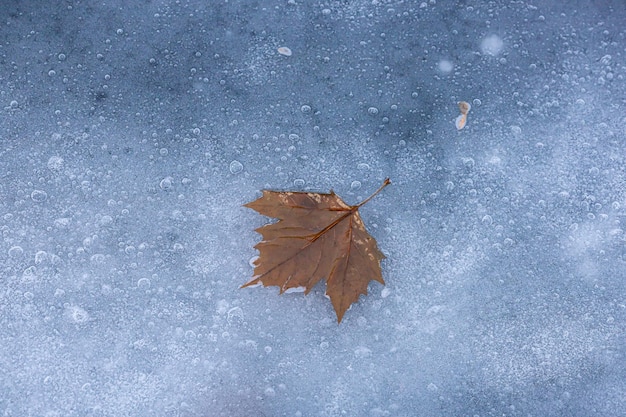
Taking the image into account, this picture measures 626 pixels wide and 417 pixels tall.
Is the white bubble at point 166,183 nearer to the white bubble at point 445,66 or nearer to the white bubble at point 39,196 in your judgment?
the white bubble at point 39,196

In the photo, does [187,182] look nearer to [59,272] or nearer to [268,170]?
[268,170]

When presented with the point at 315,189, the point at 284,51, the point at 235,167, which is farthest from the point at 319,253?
the point at 284,51

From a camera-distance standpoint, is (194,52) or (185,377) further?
(194,52)

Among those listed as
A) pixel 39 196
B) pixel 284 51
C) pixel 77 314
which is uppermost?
pixel 284 51

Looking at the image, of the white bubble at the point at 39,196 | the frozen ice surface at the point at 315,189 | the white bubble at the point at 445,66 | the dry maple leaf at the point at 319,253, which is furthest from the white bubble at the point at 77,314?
the white bubble at the point at 445,66

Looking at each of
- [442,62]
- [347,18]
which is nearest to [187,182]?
[347,18]

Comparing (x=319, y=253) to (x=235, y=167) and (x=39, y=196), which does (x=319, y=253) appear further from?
(x=39, y=196)
